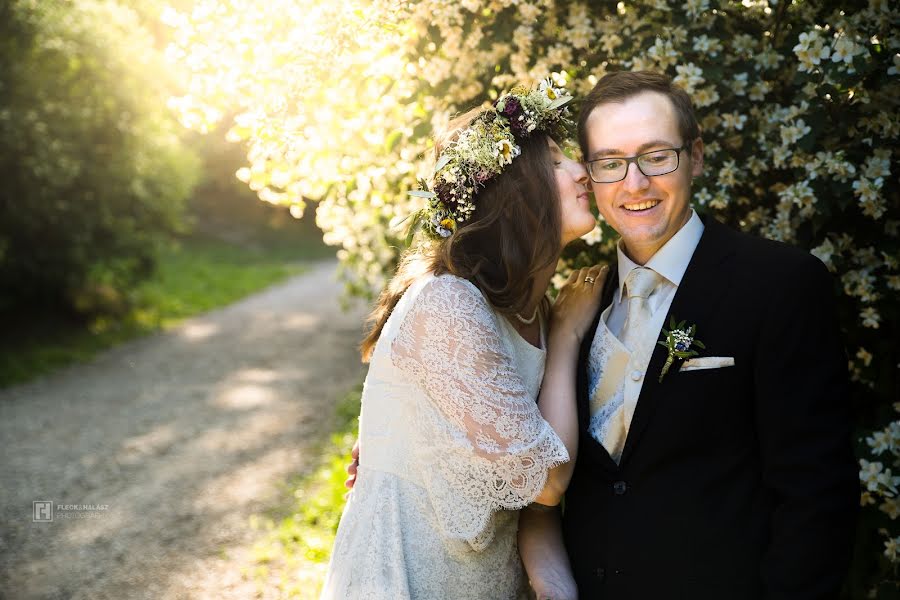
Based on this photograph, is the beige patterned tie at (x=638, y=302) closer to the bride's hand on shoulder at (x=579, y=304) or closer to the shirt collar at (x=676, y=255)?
the shirt collar at (x=676, y=255)

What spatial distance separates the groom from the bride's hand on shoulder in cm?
7

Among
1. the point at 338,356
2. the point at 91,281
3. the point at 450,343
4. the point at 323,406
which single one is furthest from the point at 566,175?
the point at 91,281

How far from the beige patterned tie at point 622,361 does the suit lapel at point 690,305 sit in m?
0.08

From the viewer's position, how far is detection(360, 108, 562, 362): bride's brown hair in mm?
2406

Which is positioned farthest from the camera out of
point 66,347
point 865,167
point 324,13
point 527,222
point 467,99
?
point 66,347

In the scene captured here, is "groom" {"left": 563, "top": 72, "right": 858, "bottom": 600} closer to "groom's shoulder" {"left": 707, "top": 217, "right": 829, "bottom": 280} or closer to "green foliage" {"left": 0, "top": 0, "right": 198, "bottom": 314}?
"groom's shoulder" {"left": 707, "top": 217, "right": 829, "bottom": 280}

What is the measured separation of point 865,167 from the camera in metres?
2.80

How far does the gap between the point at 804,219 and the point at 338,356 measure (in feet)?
26.9

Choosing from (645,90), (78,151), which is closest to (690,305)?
(645,90)

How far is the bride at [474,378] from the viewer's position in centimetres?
A: 220

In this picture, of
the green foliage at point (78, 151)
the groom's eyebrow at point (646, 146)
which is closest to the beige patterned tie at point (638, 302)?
the groom's eyebrow at point (646, 146)

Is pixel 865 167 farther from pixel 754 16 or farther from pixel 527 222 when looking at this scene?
pixel 527 222

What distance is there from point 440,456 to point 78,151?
9.63 metres

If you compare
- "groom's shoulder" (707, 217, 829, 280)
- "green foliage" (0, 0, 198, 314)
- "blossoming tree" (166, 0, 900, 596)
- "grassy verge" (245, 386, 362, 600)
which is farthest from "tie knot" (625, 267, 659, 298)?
"green foliage" (0, 0, 198, 314)
